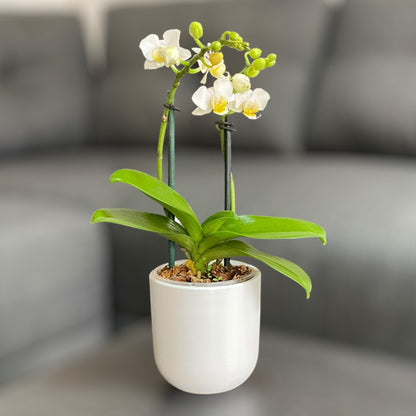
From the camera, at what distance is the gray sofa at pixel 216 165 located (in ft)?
3.57

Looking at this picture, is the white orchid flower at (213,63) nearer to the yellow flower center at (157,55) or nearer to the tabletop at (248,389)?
the yellow flower center at (157,55)

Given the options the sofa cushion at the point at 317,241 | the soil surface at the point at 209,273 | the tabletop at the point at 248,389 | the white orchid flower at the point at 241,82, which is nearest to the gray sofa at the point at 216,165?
the sofa cushion at the point at 317,241

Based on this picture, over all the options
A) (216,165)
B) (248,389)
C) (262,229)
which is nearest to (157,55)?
(262,229)

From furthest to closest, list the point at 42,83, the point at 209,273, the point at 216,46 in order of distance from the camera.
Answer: the point at 42,83, the point at 209,273, the point at 216,46

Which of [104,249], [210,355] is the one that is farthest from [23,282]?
[210,355]

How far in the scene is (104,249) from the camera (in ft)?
4.41

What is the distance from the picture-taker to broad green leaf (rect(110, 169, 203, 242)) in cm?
64

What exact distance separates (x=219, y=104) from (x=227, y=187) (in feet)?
0.34

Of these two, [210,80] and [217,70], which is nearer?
[217,70]

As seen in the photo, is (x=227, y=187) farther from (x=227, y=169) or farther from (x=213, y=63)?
(x=213, y=63)

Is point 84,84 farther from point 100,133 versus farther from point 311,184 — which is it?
point 311,184

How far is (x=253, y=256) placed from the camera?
64cm

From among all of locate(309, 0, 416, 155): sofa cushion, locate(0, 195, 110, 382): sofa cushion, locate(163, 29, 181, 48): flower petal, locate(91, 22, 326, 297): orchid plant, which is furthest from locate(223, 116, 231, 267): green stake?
locate(309, 0, 416, 155): sofa cushion

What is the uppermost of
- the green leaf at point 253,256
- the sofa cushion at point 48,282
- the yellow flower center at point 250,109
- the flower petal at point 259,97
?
the flower petal at point 259,97
